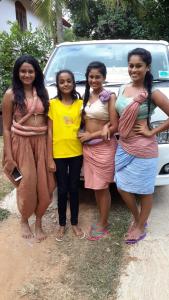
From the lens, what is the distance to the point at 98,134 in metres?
3.25

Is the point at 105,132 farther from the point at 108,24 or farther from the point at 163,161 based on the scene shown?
the point at 108,24

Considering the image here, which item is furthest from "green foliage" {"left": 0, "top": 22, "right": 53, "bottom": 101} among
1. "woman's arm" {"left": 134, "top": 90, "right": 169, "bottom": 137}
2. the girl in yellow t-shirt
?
"woman's arm" {"left": 134, "top": 90, "right": 169, "bottom": 137}

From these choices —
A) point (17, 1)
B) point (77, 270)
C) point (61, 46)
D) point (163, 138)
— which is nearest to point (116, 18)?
point (17, 1)

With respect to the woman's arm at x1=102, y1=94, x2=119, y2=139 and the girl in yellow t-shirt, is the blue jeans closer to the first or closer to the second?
the girl in yellow t-shirt

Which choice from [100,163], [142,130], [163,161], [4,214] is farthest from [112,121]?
[4,214]

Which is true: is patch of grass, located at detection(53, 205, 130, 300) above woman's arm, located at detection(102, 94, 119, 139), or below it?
below

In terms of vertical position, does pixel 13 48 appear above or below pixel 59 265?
above

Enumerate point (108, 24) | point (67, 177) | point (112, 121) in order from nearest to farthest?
point (112, 121) < point (67, 177) < point (108, 24)

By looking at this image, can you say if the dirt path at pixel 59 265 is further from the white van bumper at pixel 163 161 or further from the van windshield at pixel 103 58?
the van windshield at pixel 103 58

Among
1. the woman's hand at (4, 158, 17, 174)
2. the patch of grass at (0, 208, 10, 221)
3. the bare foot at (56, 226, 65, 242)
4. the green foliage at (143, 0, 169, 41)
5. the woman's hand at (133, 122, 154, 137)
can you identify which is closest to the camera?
the woman's hand at (133, 122, 154, 137)

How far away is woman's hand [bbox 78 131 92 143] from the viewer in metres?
3.29

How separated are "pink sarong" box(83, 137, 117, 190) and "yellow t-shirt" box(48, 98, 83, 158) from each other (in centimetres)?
15

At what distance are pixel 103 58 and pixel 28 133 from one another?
7.24 feet

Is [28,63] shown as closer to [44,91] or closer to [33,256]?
[44,91]
